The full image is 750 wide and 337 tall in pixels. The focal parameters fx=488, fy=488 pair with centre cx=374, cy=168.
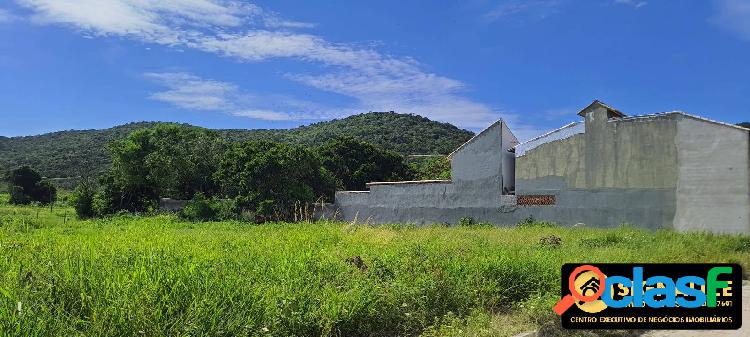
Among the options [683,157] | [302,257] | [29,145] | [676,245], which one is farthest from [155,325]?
[29,145]

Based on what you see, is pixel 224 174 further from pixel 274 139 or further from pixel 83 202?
pixel 274 139

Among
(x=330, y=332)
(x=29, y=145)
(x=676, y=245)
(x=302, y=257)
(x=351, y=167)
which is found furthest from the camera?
(x=29, y=145)

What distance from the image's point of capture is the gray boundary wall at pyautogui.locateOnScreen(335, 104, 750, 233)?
15.8m

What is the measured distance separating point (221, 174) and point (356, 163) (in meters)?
13.7

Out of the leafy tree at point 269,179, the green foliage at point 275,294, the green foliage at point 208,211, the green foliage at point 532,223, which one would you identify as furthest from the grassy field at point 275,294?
the green foliage at point 208,211

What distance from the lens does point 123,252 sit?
6879 millimetres

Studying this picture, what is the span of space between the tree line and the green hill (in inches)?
517

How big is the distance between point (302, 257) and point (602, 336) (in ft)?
12.7

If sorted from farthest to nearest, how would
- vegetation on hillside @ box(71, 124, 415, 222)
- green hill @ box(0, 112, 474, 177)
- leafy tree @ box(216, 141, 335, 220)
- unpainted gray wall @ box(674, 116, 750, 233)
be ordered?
green hill @ box(0, 112, 474, 177) < vegetation on hillside @ box(71, 124, 415, 222) < leafy tree @ box(216, 141, 335, 220) < unpainted gray wall @ box(674, 116, 750, 233)

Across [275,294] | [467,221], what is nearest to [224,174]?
[467,221]

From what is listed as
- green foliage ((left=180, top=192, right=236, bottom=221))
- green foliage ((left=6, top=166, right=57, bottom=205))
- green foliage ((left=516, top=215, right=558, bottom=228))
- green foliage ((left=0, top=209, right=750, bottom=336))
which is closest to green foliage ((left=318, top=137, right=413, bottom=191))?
green foliage ((left=180, top=192, right=236, bottom=221))

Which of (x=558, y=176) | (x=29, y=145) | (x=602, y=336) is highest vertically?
(x=29, y=145)

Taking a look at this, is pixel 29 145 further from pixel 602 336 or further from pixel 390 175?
pixel 602 336

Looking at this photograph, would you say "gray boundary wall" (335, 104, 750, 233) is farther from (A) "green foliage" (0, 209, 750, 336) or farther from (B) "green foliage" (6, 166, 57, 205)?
(B) "green foliage" (6, 166, 57, 205)
